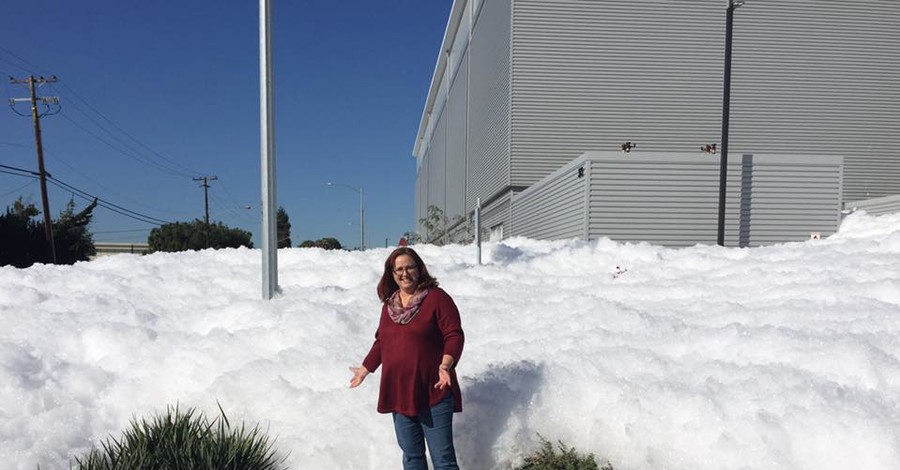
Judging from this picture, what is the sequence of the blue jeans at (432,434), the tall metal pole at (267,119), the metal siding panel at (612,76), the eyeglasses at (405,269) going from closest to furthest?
1. the blue jeans at (432,434)
2. the eyeglasses at (405,269)
3. the tall metal pole at (267,119)
4. the metal siding panel at (612,76)

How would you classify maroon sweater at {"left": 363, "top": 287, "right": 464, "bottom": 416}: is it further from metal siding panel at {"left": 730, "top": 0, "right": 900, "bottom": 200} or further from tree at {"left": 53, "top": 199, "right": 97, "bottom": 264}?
tree at {"left": 53, "top": 199, "right": 97, "bottom": 264}

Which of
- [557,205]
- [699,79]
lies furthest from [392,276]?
[699,79]

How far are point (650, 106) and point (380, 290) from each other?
1890cm

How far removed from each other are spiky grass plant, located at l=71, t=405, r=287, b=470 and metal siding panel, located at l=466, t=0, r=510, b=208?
17360mm

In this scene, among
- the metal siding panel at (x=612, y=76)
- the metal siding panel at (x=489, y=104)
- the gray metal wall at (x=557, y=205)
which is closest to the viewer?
the gray metal wall at (x=557, y=205)

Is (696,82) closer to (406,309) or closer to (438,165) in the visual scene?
(406,309)

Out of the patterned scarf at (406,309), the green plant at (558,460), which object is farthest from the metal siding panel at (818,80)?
the patterned scarf at (406,309)

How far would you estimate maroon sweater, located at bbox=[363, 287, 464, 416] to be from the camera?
10.3 feet

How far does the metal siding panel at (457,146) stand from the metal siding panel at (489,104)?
2.09 m

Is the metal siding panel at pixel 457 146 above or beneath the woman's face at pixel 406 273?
above

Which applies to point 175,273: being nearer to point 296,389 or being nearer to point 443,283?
point 443,283

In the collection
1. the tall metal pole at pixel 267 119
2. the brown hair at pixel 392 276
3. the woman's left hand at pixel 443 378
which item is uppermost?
the tall metal pole at pixel 267 119

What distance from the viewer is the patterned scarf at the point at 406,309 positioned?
3241 millimetres

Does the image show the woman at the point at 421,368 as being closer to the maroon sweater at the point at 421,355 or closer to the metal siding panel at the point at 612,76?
the maroon sweater at the point at 421,355
